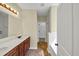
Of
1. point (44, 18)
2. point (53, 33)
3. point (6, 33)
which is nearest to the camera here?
point (6, 33)

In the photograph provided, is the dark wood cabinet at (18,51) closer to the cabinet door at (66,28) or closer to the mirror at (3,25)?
the mirror at (3,25)

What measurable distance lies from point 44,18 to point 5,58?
8752 millimetres

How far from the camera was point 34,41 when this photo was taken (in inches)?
259

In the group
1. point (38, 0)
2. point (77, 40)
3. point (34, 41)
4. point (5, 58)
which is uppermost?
point (38, 0)

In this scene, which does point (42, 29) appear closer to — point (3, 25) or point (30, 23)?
point (30, 23)

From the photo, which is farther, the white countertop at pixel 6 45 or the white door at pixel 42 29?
the white door at pixel 42 29

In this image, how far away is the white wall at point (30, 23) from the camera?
21.4ft

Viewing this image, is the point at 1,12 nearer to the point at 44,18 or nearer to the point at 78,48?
the point at 78,48

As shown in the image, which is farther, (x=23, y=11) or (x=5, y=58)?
(x=23, y=11)

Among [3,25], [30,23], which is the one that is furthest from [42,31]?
[3,25]

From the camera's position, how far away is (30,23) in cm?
654

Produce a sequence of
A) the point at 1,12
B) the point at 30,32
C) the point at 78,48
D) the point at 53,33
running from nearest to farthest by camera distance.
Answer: the point at 78,48
the point at 1,12
the point at 53,33
the point at 30,32

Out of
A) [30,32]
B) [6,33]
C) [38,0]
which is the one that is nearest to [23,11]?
[30,32]

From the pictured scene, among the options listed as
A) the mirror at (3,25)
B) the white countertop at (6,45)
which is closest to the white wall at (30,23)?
the mirror at (3,25)
